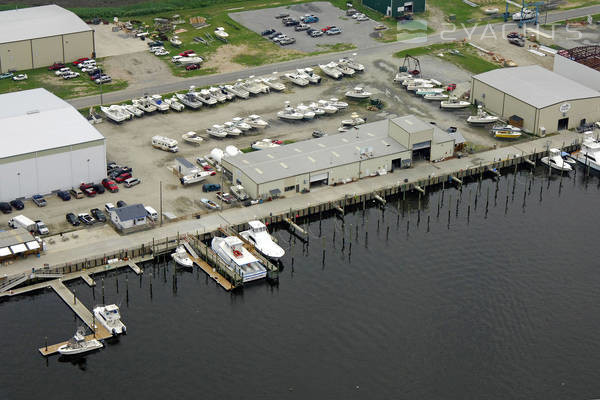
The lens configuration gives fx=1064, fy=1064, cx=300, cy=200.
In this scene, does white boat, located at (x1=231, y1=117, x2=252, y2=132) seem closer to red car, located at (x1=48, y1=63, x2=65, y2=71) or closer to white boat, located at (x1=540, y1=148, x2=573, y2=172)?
red car, located at (x1=48, y1=63, x2=65, y2=71)

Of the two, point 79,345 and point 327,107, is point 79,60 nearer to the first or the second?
point 327,107

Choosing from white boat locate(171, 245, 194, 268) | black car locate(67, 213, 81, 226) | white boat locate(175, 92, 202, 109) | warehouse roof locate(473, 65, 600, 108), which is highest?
warehouse roof locate(473, 65, 600, 108)

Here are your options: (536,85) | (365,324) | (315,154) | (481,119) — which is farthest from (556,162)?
(365,324)

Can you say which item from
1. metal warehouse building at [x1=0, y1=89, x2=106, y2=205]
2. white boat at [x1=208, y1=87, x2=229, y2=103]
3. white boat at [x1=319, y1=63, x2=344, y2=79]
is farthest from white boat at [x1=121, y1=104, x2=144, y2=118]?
white boat at [x1=319, y1=63, x2=344, y2=79]

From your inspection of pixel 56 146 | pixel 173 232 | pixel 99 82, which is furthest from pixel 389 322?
pixel 99 82

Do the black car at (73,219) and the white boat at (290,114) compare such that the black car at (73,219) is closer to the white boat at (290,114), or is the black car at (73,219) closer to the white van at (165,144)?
the white van at (165,144)

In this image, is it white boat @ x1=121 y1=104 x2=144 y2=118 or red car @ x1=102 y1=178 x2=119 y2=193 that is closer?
red car @ x1=102 y1=178 x2=119 y2=193

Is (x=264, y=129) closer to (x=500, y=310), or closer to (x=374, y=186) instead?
(x=374, y=186)
